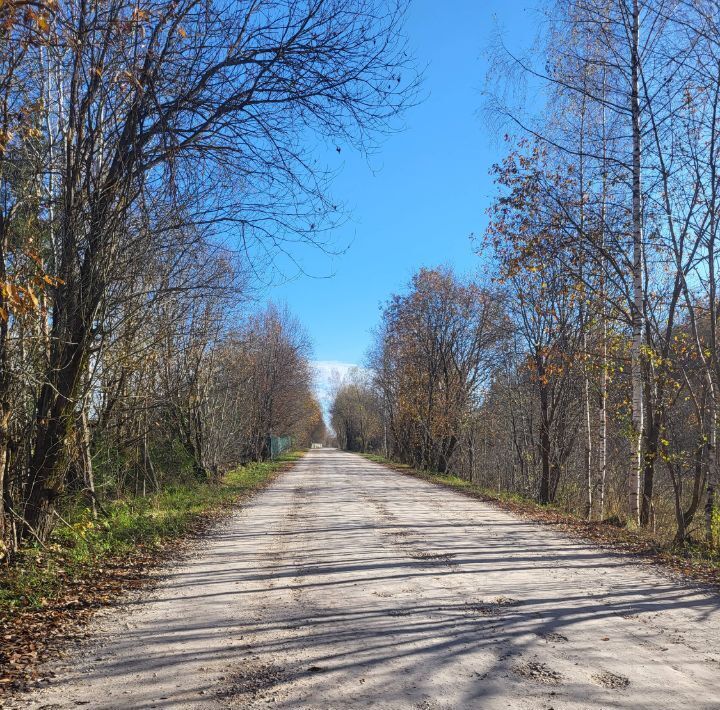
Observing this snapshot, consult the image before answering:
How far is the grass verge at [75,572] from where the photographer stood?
4.67 meters

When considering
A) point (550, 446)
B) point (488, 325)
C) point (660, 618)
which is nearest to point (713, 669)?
point (660, 618)

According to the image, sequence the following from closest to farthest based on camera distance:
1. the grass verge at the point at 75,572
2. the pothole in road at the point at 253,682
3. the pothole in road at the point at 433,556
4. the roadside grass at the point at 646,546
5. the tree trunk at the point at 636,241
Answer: the pothole in road at the point at 253,682
the grass verge at the point at 75,572
the roadside grass at the point at 646,546
the pothole in road at the point at 433,556
the tree trunk at the point at 636,241

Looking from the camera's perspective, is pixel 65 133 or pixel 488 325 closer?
pixel 65 133

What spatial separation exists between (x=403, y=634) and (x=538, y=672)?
1.14 m

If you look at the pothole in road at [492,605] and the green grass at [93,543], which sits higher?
the pothole in road at [492,605]

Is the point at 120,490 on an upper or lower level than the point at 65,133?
lower

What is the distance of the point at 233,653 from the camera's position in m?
4.36

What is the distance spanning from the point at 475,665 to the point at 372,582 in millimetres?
2404

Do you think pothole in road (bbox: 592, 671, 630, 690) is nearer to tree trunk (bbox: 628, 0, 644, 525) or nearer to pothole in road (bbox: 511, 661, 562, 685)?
pothole in road (bbox: 511, 661, 562, 685)

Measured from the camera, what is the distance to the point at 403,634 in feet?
15.4

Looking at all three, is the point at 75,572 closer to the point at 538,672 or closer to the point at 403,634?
the point at 403,634

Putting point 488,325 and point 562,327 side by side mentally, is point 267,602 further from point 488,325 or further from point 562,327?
point 488,325

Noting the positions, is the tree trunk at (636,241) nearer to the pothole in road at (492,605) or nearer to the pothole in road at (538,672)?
the pothole in road at (492,605)

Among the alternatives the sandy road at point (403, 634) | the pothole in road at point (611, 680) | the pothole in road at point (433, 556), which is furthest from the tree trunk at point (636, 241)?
the pothole in road at point (611, 680)
